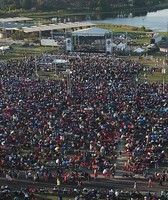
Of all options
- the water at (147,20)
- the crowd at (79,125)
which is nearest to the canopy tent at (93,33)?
the crowd at (79,125)

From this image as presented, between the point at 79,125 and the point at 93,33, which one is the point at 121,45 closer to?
the point at 93,33

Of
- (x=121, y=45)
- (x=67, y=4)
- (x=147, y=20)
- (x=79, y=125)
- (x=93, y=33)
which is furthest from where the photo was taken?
(x=67, y=4)

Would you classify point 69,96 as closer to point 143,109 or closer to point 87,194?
point 143,109

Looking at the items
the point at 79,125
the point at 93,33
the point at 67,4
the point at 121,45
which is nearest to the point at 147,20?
the point at 67,4

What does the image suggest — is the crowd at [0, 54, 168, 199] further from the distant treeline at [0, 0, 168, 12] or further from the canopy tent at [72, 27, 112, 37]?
the distant treeline at [0, 0, 168, 12]

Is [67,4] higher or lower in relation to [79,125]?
higher

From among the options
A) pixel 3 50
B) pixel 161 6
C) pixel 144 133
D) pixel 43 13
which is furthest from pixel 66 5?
pixel 144 133

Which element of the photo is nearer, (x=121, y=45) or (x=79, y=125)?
(x=79, y=125)
